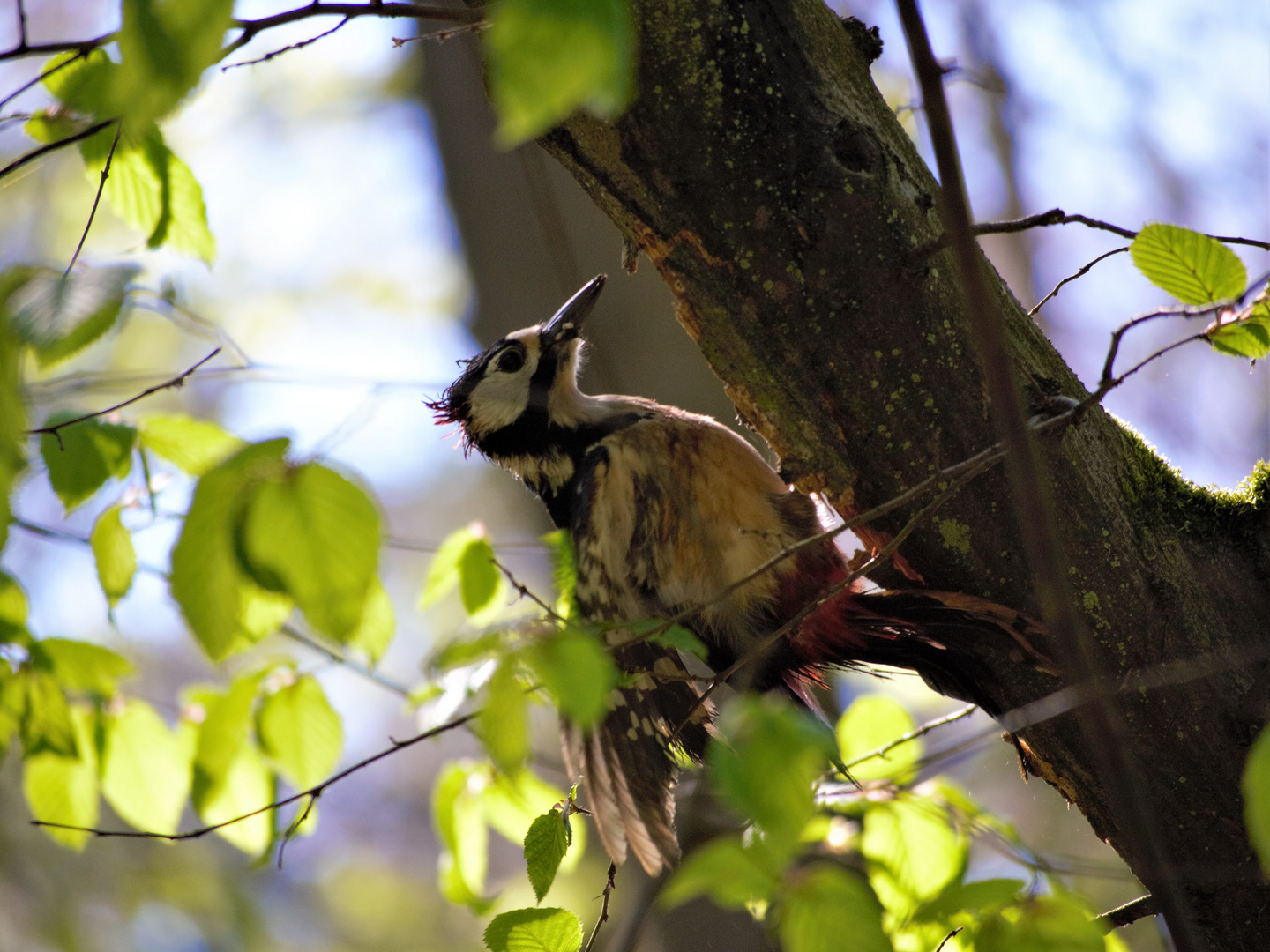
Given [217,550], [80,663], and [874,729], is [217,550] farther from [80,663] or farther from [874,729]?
[874,729]

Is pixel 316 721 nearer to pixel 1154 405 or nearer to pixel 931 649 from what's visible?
pixel 931 649

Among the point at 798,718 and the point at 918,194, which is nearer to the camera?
the point at 798,718

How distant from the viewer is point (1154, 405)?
16.8 ft

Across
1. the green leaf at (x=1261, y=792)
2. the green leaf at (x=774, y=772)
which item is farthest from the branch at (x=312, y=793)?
the green leaf at (x=1261, y=792)

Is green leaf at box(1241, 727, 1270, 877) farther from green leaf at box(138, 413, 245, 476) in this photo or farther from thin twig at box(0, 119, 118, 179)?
green leaf at box(138, 413, 245, 476)

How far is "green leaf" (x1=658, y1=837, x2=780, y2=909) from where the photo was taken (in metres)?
0.79

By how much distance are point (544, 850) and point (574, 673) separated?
19.7 inches

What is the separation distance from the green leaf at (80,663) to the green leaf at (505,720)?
97cm

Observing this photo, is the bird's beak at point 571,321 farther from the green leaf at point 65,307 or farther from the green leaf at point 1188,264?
the green leaf at point 1188,264

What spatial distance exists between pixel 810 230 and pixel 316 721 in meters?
1.24

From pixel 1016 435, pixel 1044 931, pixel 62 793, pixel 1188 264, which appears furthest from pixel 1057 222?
pixel 62 793

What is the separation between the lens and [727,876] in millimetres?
812

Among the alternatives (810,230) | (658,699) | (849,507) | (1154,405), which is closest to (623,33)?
(810,230)

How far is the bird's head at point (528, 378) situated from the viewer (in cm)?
270
